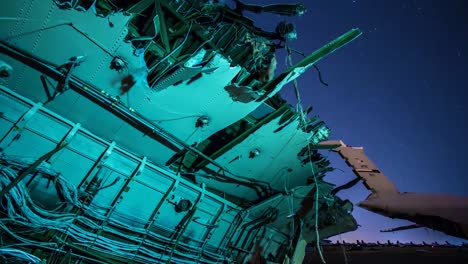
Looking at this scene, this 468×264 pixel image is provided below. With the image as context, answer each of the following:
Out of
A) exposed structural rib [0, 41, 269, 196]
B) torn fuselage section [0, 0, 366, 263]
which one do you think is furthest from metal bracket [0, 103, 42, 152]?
exposed structural rib [0, 41, 269, 196]

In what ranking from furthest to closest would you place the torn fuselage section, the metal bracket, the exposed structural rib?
the metal bracket, the torn fuselage section, the exposed structural rib

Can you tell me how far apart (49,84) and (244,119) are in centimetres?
414

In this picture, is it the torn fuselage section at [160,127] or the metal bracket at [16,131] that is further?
the metal bracket at [16,131]

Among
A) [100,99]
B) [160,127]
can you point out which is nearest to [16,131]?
[100,99]

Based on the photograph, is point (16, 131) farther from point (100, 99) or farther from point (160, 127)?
point (160, 127)

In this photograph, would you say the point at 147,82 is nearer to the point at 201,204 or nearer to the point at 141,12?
the point at 141,12

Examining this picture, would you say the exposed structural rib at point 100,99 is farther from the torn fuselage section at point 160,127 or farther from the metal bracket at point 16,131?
the metal bracket at point 16,131

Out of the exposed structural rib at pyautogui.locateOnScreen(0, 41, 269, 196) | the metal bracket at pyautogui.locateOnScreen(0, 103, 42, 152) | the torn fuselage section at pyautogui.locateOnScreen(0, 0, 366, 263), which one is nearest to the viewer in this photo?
the exposed structural rib at pyautogui.locateOnScreen(0, 41, 269, 196)

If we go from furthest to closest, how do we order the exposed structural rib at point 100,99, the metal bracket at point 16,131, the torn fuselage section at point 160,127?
1. the metal bracket at point 16,131
2. the torn fuselage section at point 160,127
3. the exposed structural rib at point 100,99

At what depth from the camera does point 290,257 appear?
633 centimetres

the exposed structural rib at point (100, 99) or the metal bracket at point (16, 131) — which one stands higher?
the exposed structural rib at point (100, 99)

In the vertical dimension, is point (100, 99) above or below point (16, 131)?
above

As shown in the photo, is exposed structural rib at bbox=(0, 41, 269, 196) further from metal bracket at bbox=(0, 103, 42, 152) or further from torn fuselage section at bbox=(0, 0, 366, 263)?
metal bracket at bbox=(0, 103, 42, 152)

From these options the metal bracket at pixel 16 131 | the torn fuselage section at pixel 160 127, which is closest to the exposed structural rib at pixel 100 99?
the torn fuselage section at pixel 160 127
